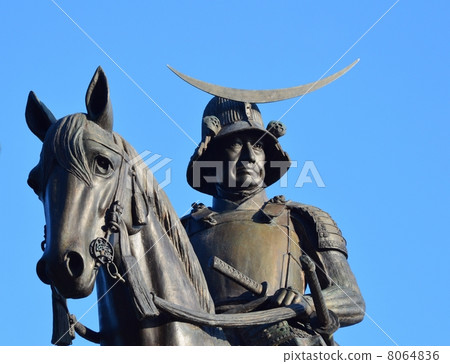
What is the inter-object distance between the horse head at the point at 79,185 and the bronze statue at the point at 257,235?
202cm

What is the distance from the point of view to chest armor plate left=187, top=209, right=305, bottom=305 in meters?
10.8

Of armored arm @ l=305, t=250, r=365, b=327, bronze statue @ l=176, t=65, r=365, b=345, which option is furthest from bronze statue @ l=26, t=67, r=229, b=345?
armored arm @ l=305, t=250, r=365, b=327

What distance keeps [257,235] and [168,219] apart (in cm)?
295

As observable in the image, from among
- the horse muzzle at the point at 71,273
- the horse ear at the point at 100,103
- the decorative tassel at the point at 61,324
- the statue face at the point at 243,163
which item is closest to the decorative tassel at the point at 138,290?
the horse muzzle at the point at 71,273

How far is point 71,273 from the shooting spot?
24.1ft

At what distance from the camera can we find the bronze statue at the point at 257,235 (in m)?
9.93

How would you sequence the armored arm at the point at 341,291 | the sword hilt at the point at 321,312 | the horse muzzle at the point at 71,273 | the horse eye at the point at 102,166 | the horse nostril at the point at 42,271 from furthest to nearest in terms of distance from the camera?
the armored arm at the point at 341,291 < the sword hilt at the point at 321,312 < the horse eye at the point at 102,166 < the horse nostril at the point at 42,271 < the horse muzzle at the point at 71,273

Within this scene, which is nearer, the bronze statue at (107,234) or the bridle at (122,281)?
the bronze statue at (107,234)

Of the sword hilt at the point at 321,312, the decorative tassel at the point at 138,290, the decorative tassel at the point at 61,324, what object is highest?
the sword hilt at the point at 321,312

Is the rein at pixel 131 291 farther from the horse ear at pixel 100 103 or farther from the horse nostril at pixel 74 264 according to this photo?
the horse ear at pixel 100 103

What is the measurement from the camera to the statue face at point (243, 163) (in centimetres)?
1175

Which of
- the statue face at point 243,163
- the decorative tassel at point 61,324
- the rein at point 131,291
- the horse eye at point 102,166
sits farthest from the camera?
the statue face at point 243,163

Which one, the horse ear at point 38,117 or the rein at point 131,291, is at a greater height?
the horse ear at point 38,117
